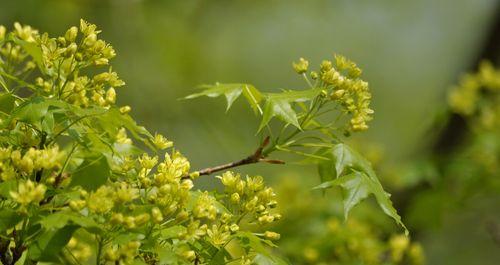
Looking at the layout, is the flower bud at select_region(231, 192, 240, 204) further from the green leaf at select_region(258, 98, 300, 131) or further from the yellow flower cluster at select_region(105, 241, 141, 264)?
the yellow flower cluster at select_region(105, 241, 141, 264)

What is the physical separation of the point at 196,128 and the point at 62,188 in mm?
7152

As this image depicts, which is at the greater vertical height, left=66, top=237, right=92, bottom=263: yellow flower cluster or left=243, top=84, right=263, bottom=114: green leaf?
left=243, top=84, right=263, bottom=114: green leaf

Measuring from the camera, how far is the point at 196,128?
932cm

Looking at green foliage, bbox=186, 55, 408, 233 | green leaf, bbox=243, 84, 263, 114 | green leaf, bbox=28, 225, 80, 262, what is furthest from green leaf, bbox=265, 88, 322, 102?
green leaf, bbox=28, 225, 80, 262

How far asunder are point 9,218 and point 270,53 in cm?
1276

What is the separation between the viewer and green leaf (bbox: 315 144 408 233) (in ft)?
8.08

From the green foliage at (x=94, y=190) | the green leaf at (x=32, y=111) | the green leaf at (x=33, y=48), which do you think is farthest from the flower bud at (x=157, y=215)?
the green leaf at (x=33, y=48)

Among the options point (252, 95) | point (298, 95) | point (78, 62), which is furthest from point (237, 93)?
point (78, 62)

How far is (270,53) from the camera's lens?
47.8ft

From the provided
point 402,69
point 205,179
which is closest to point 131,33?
point 205,179

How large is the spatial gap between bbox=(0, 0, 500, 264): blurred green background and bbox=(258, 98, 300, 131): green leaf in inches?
125

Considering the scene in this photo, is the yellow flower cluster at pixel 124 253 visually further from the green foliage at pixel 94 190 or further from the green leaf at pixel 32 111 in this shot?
the green leaf at pixel 32 111

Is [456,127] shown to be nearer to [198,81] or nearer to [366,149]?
Answer: [366,149]

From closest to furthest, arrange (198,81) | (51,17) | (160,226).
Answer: (160,226)
(51,17)
(198,81)
